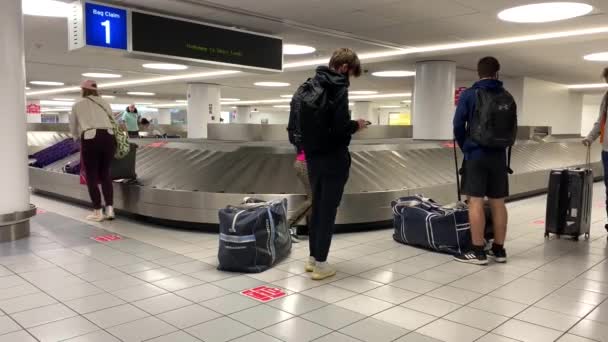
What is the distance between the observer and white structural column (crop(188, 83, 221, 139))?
18.5 m

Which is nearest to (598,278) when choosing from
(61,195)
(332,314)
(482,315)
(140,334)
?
(482,315)

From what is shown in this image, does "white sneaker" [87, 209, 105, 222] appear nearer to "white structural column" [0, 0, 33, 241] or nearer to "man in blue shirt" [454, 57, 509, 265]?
"white structural column" [0, 0, 33, 241]

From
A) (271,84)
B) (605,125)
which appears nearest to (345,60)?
(605,125)

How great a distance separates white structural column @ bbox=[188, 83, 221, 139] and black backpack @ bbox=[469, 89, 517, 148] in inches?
583

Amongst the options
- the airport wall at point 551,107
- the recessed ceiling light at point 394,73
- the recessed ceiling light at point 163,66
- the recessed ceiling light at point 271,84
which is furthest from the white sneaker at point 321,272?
the recessed ceiling light at point 271,84

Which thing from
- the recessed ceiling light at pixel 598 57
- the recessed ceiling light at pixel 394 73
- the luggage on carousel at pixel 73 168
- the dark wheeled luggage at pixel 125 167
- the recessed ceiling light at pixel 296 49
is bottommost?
the luggage on carousel at pixel 73 168

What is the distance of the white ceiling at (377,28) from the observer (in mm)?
6789

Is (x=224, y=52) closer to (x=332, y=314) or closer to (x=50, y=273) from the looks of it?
(x=50, y=273)

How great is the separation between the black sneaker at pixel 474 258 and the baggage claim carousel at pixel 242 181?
1.66 metres

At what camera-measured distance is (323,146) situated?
385cm

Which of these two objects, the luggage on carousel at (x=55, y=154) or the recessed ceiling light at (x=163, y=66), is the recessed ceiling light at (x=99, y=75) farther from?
the luggage on carousel at (x=55, y=154)

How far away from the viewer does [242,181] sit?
641 centimetres

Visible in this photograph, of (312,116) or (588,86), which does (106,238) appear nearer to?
(312,116)

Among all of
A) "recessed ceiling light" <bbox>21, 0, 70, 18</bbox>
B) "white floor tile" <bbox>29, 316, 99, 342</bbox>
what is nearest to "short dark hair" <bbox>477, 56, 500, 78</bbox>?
"white floor tile" <bbox>29, 316, 99, 342</bbox>
